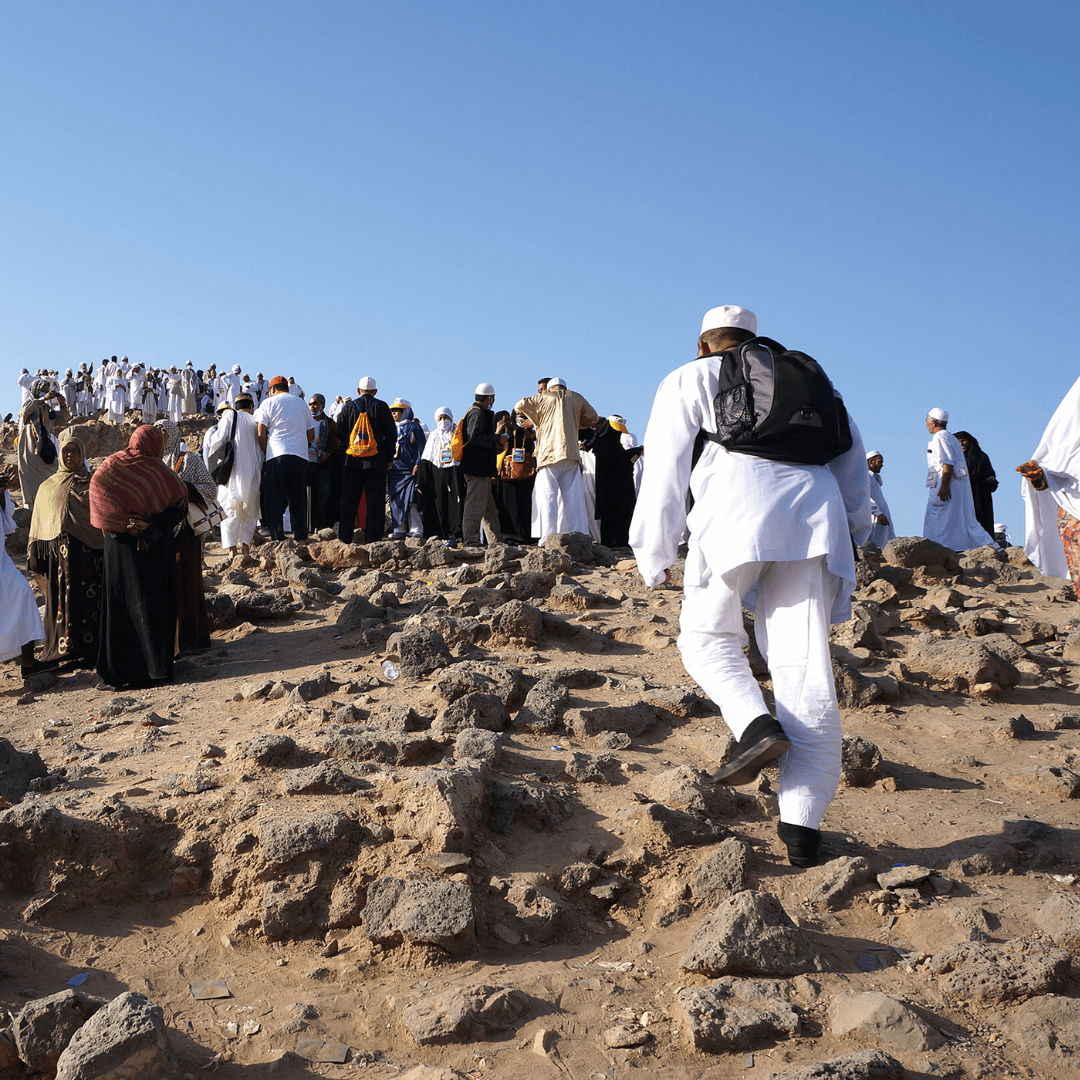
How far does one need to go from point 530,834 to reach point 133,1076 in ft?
4.54

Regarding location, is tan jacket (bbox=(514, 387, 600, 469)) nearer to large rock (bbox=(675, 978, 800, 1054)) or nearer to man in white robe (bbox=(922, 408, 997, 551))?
man in white robe (bbox=(922, 408, 997, 551))

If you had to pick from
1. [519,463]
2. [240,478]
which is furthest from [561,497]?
[240,478]

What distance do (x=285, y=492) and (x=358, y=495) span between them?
0.78 meters

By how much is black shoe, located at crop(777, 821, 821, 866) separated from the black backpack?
108 cm

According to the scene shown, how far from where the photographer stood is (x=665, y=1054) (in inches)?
89.6

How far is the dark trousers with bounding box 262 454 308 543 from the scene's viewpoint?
10.2m

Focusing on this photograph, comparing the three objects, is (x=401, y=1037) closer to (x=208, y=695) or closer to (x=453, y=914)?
(x=453, y=914)

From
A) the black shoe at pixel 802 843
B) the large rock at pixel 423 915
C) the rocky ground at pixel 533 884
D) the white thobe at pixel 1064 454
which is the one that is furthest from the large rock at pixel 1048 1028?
the white thobe at pixel 1064 454

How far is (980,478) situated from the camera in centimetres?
1261

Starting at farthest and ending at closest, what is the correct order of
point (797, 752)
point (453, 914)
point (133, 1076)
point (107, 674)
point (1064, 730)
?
1. point (107, 674)
2. point (1064, 730)
3. point (797, 752)
4. point (453, 914)
5. point (133, 1076)

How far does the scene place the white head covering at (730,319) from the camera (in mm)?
3344

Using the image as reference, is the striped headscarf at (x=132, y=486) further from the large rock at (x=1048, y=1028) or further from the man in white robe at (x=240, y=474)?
the large rock at (x=1048, y=1028)

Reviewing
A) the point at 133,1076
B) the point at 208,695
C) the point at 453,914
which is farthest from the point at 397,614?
the point at 133,1076

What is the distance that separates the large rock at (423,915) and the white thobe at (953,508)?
32.1ft
